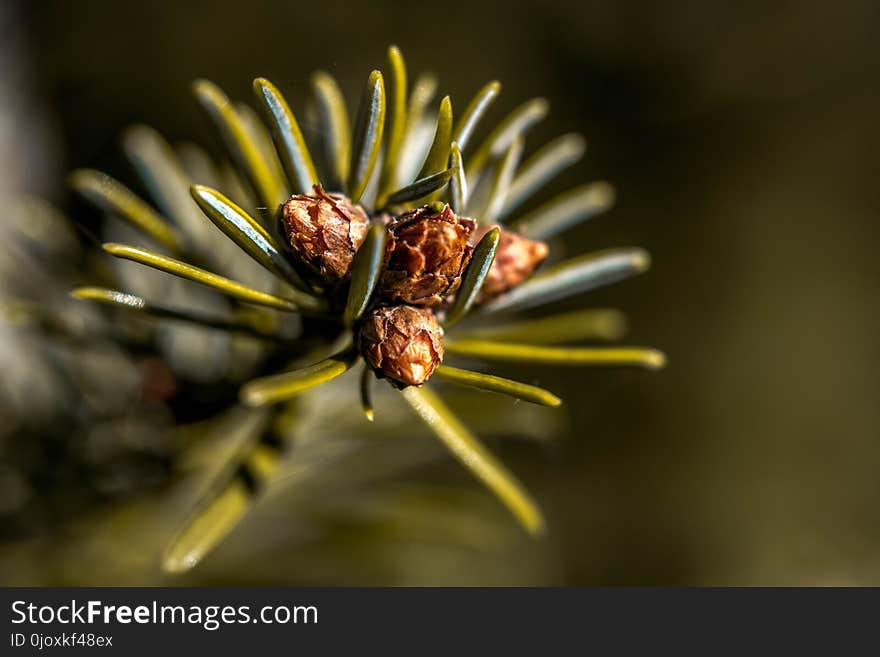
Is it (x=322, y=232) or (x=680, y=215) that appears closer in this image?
(x=322, y=232)

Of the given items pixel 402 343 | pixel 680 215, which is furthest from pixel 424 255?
pixel 680 215

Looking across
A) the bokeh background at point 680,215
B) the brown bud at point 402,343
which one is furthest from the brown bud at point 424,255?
the bokeh background at point 680,215

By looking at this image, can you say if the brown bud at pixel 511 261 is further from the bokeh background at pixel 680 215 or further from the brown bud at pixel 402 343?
the bokeh background at pixel 680 215

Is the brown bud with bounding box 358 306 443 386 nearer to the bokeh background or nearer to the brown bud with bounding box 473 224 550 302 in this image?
the brown bud with bounding box 473 224 550 302

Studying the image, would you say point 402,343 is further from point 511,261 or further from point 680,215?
point 680,215

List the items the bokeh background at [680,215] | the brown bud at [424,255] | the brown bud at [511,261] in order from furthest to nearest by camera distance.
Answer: the bokeh background at [680,215] < the brown bud at [511,261] < the brown bud at [424,255]

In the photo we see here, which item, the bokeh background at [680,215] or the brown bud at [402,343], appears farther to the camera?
the bokeh background at [680,215]

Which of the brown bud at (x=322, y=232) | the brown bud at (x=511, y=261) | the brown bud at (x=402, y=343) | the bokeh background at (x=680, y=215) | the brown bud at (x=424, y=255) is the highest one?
the bokeh background at (x=680, y=215)

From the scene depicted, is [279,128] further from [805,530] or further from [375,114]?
[805,530]
